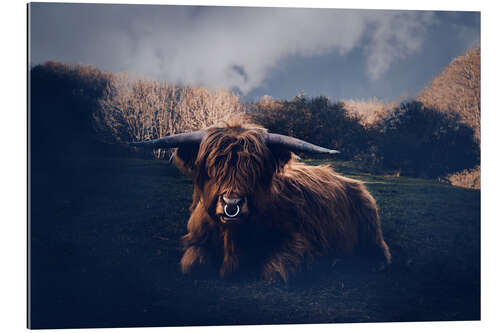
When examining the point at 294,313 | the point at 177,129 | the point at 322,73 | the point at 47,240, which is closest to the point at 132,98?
the point at 177,129

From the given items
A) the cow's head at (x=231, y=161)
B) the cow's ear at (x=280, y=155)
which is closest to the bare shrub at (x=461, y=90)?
the cow's head at (x=231, y=161)

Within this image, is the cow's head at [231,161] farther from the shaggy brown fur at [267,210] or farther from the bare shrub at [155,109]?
the bare shrub at [155,109]

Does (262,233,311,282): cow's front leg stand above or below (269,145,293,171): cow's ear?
below

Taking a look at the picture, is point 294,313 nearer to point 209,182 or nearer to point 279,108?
point 209,182

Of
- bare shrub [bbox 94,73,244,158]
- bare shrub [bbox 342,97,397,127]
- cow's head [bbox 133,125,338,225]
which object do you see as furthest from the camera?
bare shrub [bbox 342,97,397,127]

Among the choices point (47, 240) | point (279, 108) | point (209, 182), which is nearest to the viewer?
point (209, 182)

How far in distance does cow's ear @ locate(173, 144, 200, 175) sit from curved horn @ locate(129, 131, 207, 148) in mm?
47

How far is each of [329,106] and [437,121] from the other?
1204mm

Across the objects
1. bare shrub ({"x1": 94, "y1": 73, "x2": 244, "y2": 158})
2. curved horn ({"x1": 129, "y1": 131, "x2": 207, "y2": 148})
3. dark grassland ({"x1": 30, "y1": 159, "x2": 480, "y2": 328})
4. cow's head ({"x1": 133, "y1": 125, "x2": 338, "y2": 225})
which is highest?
bare shrub ({"x1": 94, "y1": 73, "x2": 244, "y2": 158})

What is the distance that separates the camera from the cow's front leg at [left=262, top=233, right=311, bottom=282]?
460cm

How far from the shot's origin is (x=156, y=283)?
4695mm

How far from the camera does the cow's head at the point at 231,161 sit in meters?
4.24

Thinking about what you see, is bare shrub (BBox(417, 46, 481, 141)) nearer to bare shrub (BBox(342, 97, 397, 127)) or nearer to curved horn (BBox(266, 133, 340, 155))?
bare shrub (BBox(342, 97, 397, 127))

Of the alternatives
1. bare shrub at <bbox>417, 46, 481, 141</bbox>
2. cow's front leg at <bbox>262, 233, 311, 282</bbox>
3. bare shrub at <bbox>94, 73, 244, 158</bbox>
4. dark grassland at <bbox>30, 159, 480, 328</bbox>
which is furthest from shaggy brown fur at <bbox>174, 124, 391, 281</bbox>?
bare shrub at <bbox>417, 46, 481, 141</bbox>
